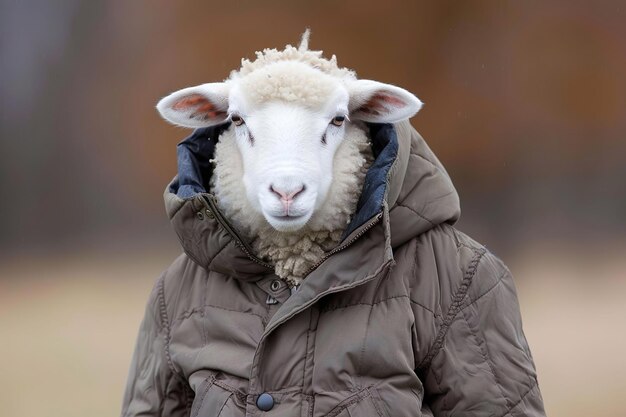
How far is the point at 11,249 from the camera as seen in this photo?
4180 mm

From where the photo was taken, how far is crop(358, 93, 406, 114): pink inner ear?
2.07 m

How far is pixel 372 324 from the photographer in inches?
76.9

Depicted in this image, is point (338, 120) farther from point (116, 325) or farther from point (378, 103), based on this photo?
point (116, 325)

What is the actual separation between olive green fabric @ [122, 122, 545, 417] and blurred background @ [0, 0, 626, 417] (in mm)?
2079

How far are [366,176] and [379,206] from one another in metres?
0.12

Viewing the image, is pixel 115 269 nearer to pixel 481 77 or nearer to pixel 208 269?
pixel 481 77

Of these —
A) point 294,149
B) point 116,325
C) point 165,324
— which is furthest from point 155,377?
point 116,325

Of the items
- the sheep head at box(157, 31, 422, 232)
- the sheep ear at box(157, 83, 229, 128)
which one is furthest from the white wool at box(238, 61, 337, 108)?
the sheep ear at box(157, 83, 229, 128)

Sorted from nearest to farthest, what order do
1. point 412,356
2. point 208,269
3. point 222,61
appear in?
point 412,356 → point 208,269 → point 222,61

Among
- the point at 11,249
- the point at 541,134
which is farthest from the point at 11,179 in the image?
the point at 541,134

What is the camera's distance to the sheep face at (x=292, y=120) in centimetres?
194

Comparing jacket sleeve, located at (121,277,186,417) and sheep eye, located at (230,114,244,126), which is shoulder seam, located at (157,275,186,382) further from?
sheep eye, located at (230,114,244,126)

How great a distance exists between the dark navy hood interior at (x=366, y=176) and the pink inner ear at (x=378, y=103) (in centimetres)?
4

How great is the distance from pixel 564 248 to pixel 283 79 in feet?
8.10
